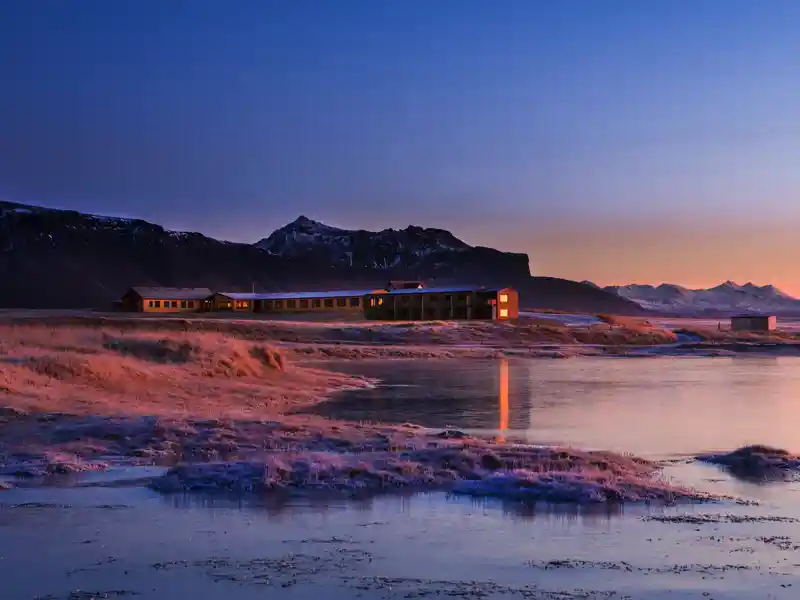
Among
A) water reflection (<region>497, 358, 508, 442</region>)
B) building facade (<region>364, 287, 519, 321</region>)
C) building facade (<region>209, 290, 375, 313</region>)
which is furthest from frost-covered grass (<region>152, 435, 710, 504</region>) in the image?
building facade (<region>209, 290, 375, 313</region>)

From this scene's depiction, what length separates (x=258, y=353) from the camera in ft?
127

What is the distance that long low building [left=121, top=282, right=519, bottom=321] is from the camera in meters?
103

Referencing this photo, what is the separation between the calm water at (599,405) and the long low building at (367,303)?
1936 inches

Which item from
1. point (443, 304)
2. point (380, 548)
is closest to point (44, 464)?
point (380, 548)

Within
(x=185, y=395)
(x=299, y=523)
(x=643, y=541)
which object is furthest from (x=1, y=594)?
(x=185, y=395)

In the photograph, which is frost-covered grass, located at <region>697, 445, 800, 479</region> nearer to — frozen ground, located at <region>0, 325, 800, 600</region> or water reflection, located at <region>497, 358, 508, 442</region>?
frozen ground, located at <region>0, 325, 800, 600</region>

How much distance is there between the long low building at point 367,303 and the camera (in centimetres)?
10300

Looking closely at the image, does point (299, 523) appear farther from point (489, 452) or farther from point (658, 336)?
point (658, 336)

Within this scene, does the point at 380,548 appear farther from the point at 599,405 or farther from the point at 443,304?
the point at 443,304

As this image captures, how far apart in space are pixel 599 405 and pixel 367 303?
7860cm

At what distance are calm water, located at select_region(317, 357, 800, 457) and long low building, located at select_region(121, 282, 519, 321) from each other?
49.2 m

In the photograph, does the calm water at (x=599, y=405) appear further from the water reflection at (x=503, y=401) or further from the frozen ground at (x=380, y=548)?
the frozen ground at (x=380, y=548)

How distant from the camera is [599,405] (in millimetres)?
30422

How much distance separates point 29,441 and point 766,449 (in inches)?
522
